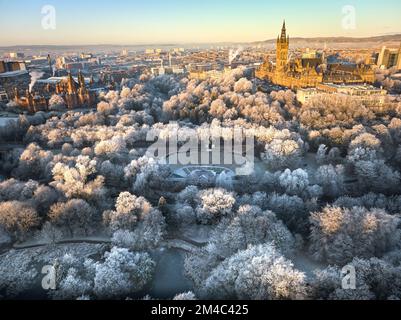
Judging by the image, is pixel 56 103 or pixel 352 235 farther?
pixel 56 103

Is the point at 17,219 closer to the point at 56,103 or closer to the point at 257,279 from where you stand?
the point at 257,279

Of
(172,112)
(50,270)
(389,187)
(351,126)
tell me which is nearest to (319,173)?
(389,187)

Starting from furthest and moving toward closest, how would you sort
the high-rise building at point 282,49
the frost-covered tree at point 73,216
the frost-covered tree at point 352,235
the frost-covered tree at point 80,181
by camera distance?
the high-rise building at point 282,49
the frost-covered tree at point 80,181
the frost-covered tree at point 73,216
the frost-covered tree at point 352,235

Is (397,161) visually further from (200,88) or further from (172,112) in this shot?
(200,88)

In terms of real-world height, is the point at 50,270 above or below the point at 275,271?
below

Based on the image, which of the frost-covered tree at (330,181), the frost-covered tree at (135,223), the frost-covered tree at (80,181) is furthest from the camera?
the frost-covered tree at (330,181)

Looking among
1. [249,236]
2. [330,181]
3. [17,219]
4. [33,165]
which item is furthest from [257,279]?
[33,165]

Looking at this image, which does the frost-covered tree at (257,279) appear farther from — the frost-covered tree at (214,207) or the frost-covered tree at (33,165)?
the frost-covered tree at (33,165)

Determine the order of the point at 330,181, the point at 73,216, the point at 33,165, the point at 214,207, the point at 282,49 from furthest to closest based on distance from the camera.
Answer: the point at 282,49, the point at 33,165, the point at 330,181, the point at 73,216, the point at 214,207

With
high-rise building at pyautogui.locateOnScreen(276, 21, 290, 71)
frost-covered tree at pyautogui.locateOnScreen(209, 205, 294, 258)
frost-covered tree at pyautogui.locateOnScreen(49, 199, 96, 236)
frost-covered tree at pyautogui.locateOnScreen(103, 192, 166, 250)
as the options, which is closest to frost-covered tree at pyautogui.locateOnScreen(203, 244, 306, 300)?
frost-covered tree at pyautogui.locateOnScreen(209, 205, 294, 258)

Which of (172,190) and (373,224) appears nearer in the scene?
(373,224)

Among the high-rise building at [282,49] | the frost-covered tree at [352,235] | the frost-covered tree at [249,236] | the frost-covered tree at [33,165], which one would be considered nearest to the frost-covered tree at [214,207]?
the frost-covered tree at [249,236]
